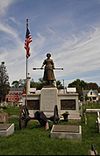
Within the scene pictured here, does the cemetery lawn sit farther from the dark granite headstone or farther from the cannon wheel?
the dark granite headstone

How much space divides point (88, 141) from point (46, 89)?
9388 millimetres

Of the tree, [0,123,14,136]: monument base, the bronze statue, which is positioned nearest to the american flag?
the bronze statue

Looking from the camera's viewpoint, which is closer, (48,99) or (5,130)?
(5,130)

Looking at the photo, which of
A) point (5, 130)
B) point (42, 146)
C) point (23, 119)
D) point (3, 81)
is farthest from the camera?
point (3, 81)

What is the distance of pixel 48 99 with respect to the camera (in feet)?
65.6

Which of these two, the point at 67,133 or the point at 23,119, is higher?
the point at 23,119

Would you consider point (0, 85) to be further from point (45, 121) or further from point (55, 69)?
point (45, 121)

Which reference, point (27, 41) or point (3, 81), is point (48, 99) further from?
point (3, 81)

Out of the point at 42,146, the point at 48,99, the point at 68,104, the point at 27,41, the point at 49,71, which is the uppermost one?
the point at 27,41

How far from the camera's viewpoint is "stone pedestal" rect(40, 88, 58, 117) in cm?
1989

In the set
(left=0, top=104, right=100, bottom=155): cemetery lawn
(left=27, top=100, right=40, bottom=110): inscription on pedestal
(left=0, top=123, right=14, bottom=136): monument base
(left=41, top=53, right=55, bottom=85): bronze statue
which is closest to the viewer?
(left=0, top=104, right=100, bottom=155): cemetery lawn

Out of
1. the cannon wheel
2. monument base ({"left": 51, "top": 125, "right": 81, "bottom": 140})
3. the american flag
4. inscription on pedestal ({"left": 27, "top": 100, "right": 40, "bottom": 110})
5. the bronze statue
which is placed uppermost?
the american flag

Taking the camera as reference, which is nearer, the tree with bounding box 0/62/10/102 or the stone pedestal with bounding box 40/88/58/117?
the stone pedestal with bounding box 40/88/58/117

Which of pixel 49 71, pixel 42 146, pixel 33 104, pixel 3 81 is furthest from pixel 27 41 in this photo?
pixel 3 81
